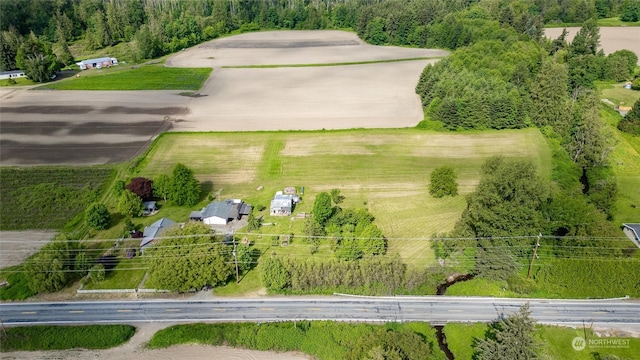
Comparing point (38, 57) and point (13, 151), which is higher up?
point (38, 57)

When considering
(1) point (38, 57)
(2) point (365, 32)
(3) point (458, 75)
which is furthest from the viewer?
(2) point (365, 32)

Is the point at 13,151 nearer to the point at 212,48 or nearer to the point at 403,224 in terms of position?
the point at 403,224

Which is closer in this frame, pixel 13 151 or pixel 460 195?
pixel 460 195

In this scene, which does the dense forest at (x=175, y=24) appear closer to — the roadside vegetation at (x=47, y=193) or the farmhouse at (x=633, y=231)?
the roadside vegetation at (x=47, y=193)

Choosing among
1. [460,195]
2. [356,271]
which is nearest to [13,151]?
[356,271]

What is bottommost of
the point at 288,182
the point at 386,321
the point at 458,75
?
the point at 386,321

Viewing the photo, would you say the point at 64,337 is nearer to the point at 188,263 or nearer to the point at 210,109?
the point at 188,263

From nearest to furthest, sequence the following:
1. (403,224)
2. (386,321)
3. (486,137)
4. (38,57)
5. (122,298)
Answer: (386,321), (122,298), (403,224), (486,137), (38,57)
